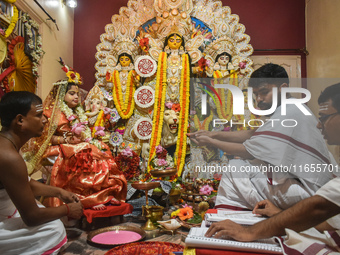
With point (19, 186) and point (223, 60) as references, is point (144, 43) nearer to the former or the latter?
point (223, 60)

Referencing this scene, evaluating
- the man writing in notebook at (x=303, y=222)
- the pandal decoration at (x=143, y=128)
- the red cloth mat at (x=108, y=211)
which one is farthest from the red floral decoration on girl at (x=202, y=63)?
the man writing in notebook at (x=303, y=222)

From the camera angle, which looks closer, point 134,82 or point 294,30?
point 134,82

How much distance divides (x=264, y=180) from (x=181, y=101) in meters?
3.53

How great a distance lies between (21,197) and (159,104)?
3813mm

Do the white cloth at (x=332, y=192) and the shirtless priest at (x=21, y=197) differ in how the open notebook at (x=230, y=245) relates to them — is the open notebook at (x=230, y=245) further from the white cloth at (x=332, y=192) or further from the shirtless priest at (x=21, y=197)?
the shirtless priest at (x=21, y=197)

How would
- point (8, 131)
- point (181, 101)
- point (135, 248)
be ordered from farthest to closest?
point (181, 101) → point (135, 248) → point (8, 131)

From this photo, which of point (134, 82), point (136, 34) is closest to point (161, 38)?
point (136, 34)

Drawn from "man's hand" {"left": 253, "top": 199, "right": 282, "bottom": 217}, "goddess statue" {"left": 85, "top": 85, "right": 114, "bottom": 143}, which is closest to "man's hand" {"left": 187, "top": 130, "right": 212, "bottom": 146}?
"man's hand" {"left": 253, "top": 199, "right": 282, "bottom": 217}

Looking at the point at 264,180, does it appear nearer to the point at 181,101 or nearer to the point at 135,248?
the point at 135,248

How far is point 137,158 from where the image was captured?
4984mm

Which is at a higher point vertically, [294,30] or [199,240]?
[294,30]

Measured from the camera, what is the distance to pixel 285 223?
1292 mm

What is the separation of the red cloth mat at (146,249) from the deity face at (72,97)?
2466mm

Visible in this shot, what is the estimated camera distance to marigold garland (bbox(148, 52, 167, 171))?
5.24 meters
